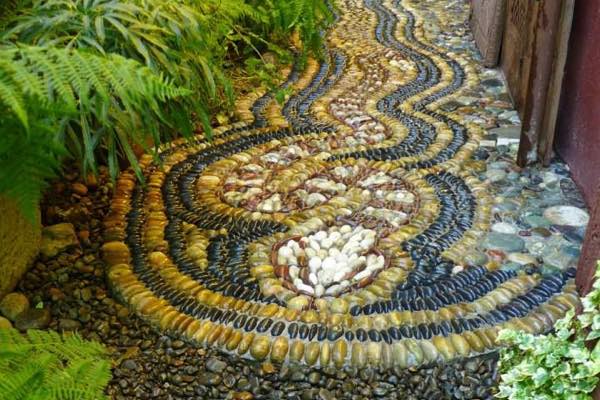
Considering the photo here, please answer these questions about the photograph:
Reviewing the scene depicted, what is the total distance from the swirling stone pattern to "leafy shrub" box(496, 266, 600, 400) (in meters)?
0.28

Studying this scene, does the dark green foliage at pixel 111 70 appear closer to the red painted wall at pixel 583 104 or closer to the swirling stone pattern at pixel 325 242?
the swirling stone pattern at pixel 325 242

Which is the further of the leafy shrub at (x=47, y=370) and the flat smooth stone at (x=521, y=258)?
the flat smooth stone at (x=521, y=258)

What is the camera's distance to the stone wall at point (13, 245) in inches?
75.5

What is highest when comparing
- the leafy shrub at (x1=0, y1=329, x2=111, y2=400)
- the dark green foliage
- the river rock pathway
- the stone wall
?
the dark green foliage

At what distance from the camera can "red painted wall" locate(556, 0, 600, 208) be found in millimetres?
2318

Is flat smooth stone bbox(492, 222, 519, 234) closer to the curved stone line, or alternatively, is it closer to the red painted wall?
the red painted wall

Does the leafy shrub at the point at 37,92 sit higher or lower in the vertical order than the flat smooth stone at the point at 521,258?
higher

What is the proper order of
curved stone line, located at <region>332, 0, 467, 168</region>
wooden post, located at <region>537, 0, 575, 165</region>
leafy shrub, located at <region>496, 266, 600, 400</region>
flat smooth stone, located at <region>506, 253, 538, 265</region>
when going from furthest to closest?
curved stone line, located at <region>332, 0, 467, 168</region> → wooden post, located at <region>537, 0, 575, 165</region> → flat smooth stone, located at <region>506, 253, 538, 265</region> → leafy shrub, located at <region>496, 266, 600, 400</region>

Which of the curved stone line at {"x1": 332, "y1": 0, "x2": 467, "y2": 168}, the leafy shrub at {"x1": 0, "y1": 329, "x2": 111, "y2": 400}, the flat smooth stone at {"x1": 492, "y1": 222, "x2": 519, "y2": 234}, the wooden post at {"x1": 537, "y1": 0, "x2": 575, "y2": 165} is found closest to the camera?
the leafy shrub at {"x1": 0, "y1": 329, "x2": 111, "y2": 400}

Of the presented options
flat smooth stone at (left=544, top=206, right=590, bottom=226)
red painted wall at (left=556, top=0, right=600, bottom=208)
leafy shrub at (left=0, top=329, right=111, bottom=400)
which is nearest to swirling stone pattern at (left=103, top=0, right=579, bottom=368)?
flat smooth stone at (left=544, top=206, right=590, bottom=226)

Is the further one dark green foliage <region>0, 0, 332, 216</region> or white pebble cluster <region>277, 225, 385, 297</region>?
white pebble cluster <region>277, 225, 385, 297</region>

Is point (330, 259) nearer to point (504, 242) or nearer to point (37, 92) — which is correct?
point (504, 242)

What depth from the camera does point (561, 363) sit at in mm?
1462

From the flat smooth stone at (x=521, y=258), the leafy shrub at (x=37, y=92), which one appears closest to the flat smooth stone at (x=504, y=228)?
the flat smooth stone at (x=521, y=258)
